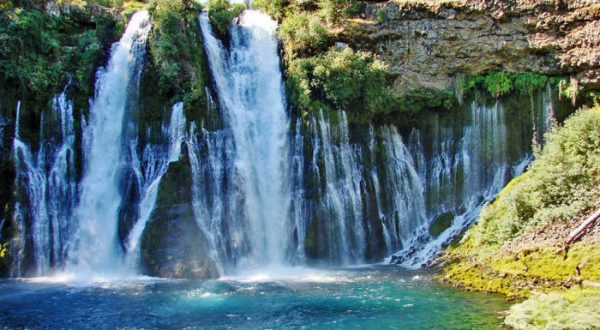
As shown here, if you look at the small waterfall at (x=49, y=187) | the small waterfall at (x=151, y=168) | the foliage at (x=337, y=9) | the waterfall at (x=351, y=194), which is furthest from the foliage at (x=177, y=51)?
the foliage at (x=337, y=9)

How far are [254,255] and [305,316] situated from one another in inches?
377

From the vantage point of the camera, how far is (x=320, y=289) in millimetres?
21109

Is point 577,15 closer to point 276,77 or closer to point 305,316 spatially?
point 276,77

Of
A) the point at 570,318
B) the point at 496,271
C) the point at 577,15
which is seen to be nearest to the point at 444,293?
the point at 496,271

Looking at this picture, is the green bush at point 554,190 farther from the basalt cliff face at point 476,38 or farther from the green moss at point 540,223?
the basalt cliff face at point 476,38

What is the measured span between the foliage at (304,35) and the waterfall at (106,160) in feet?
24.3

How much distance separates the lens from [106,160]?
1072 inches

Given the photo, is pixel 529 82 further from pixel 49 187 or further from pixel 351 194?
pixel 49 187

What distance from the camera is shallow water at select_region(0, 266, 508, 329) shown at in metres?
16.6

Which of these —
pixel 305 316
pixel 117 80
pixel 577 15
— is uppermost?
pixel 577 15

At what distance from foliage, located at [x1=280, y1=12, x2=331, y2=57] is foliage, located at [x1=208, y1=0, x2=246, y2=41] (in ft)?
10.0

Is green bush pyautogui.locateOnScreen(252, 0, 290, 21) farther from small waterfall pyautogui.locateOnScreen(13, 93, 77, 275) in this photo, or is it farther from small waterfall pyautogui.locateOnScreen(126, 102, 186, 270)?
small waterfall pyautogui.locateOnScreen(13, 93, 77, 275)

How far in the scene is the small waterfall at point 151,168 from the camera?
82.6 ft

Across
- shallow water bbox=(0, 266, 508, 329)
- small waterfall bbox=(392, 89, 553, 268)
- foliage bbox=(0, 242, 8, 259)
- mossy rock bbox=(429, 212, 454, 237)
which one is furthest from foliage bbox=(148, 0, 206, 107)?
mossy rock bbox=(429, 212, 454, 237)
